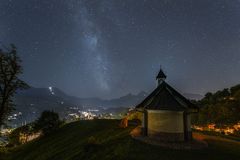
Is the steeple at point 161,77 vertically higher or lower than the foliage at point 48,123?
higher

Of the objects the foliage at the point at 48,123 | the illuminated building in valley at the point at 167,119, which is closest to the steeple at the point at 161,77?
the illuminated building in valley at the point at 167,119

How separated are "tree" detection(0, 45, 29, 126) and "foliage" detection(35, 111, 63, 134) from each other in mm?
29847

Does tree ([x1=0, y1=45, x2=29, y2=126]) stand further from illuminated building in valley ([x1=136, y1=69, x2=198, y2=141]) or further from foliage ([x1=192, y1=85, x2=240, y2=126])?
foliage ([x1=192, y1=85, x2=240, y2=126])

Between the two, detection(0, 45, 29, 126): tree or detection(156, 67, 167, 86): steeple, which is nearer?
detection(0, 45, 29, 126): tree

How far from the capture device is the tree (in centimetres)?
2492

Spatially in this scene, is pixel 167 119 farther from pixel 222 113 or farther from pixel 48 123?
pixel 222 113

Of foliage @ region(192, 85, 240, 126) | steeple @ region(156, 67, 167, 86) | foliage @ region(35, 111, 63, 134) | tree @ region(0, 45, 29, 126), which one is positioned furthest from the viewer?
foliage @ region(192, 85, 240, 126)

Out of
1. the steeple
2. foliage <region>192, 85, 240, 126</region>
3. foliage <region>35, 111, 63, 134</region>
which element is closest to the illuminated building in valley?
the steeple

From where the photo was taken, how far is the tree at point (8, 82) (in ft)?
81.8

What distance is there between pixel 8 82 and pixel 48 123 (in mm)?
31651

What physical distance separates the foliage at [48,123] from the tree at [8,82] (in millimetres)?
29847

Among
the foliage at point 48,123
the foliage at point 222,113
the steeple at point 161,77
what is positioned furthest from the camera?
the foliage at point 222,113

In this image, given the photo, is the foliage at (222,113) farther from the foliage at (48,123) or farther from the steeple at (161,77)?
the foliage at (48,123)

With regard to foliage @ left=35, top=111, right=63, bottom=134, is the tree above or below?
above
